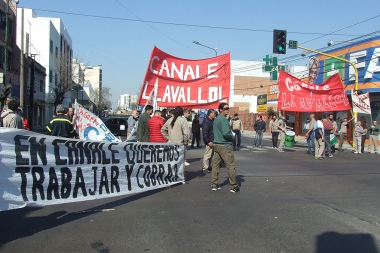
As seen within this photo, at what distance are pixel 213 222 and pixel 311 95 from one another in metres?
13.1

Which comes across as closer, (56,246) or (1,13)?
(56,246)

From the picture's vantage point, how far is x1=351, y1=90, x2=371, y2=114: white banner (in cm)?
1773

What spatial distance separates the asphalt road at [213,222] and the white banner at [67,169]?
0.33m

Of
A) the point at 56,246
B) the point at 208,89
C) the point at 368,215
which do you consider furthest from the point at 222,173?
the point at 56,246

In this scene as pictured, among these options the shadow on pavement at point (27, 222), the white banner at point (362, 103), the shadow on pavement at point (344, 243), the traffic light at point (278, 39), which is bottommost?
the shadow on pavement at point (344, 243)

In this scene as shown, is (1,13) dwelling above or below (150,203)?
above

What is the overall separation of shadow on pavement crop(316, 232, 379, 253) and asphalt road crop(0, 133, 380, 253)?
0.04ft

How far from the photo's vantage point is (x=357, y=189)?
8492 millimetres

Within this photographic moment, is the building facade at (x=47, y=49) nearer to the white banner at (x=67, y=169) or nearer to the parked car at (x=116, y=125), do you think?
the parked car at (x=116, y=125)

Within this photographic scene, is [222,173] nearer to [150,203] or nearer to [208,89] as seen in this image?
[208,89]

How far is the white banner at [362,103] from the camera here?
17.7 m

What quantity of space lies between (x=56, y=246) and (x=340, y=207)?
4.80 metres

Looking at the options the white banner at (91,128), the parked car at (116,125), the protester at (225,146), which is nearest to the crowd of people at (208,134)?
the protester at (225,146)

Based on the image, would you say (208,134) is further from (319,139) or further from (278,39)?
(278,39)
